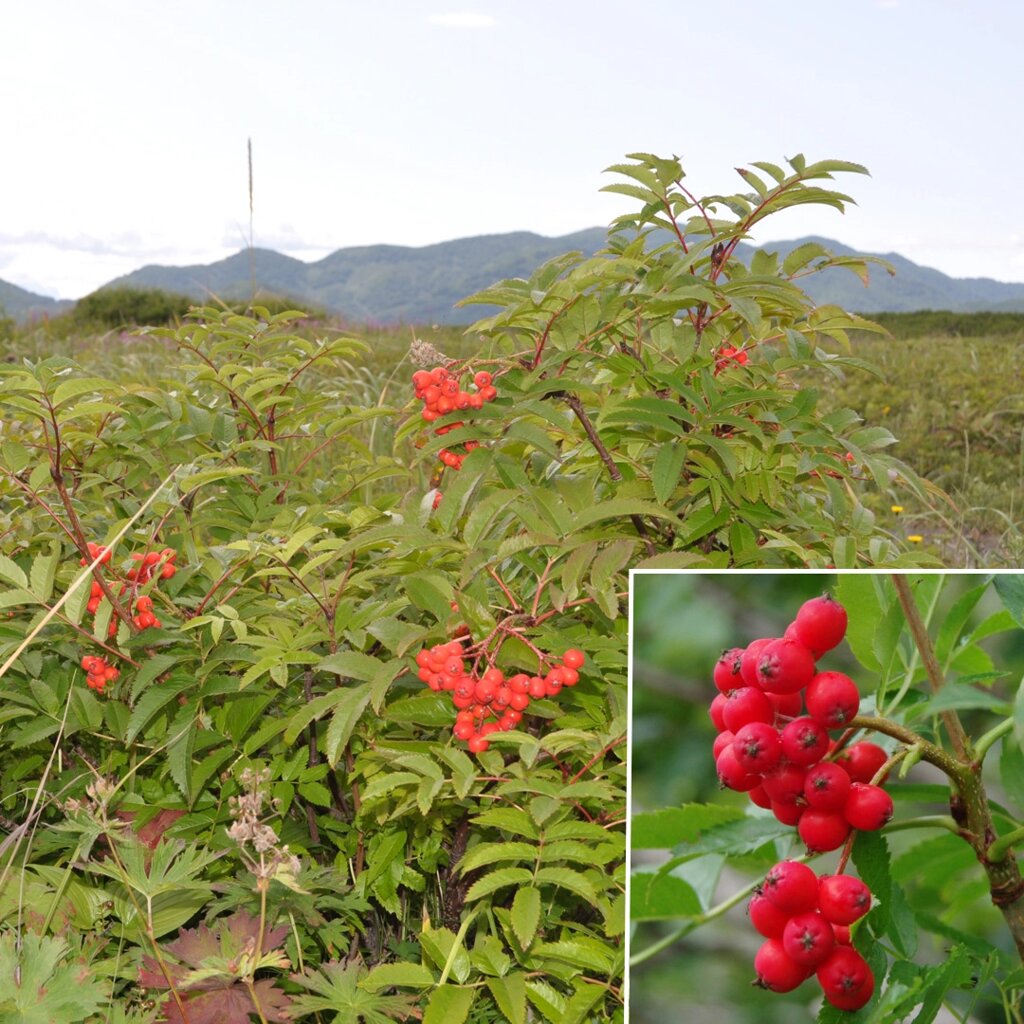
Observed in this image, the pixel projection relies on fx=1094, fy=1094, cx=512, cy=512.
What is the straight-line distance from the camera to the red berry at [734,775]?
0.96 meters

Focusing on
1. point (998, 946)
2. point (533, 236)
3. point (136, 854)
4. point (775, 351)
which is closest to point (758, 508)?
point (775, 351)

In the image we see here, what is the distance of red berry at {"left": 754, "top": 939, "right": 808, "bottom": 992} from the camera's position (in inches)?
37.7

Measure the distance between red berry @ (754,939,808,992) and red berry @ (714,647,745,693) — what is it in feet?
0.76

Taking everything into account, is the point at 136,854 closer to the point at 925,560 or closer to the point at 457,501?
the point at 457,501

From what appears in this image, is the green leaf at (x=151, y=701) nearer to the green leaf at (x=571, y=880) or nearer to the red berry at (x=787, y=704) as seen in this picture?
the green leaf at (x=571, y=880)

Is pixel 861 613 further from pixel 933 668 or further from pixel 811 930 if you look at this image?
pixel 811 930

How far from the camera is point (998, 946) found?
3.18 ft

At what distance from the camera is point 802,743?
37.5 inches

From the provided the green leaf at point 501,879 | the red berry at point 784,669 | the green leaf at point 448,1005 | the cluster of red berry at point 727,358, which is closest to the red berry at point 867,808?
the red berry at point 784,669

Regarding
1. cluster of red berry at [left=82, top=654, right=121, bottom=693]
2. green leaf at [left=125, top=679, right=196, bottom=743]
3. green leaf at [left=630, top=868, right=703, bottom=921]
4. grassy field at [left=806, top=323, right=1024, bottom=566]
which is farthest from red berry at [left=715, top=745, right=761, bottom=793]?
grassy field at [left=806, top=323, right=1024, bottom=566]

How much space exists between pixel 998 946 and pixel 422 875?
4.09 feet

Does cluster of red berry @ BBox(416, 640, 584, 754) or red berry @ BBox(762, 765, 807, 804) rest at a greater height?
red berry @ BBox(762, 765, 807, 804)

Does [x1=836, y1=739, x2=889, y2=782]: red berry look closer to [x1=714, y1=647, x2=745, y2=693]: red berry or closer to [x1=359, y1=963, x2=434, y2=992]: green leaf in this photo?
[x1=714, y1=647, x2=745, y2=693]: red berry

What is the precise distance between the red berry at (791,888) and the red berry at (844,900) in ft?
0.04
